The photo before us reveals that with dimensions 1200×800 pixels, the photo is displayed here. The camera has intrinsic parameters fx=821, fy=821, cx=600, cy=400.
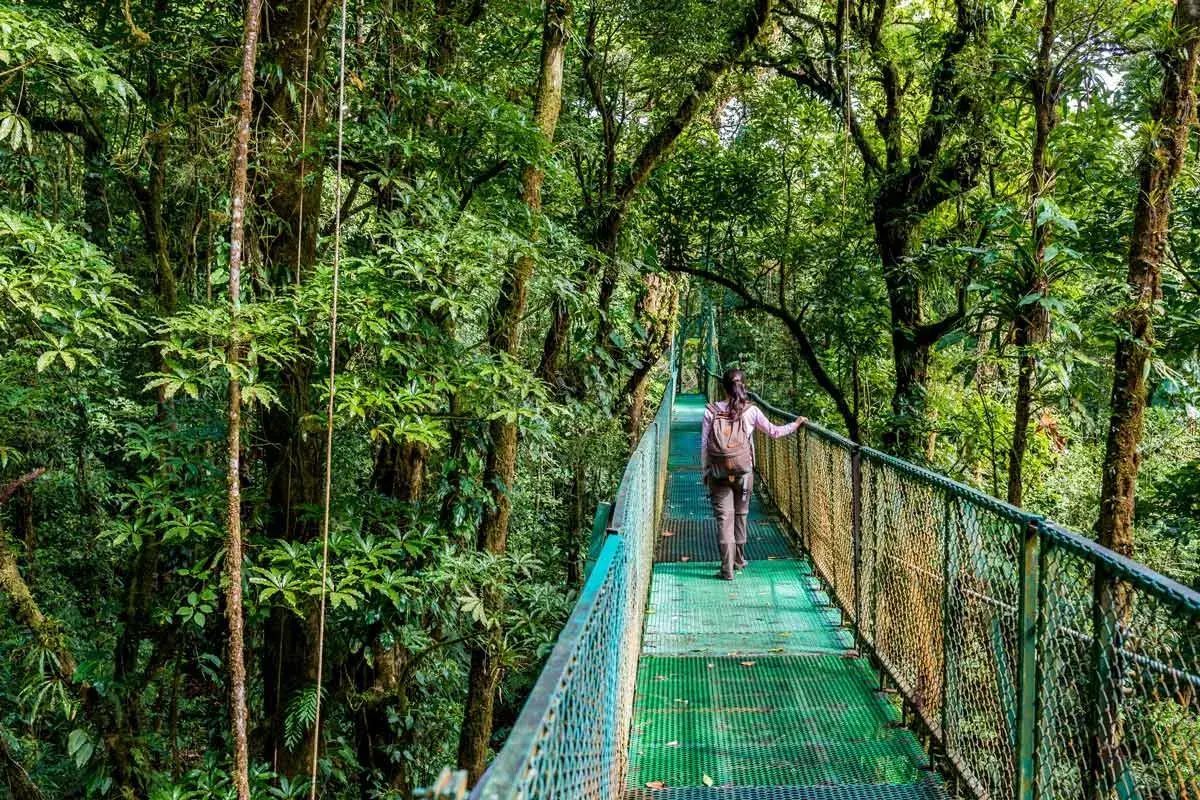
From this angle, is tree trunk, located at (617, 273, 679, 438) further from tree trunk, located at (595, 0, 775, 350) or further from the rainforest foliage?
tree trunk, located at (595, 0, 775, 350)

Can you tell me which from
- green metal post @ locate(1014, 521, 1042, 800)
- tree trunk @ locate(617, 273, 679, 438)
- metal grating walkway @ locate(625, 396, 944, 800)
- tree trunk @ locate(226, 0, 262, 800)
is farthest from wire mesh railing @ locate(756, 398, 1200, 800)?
tree trunk @ locate(617, 273, 679, 438)

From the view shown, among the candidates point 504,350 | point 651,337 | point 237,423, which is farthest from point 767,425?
point 651,337

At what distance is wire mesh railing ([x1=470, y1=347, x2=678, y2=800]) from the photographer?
1.14 meters

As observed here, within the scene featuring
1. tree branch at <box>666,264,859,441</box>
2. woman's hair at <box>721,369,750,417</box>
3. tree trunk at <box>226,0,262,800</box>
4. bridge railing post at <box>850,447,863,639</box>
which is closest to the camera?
tree trunk at <box>226,0,262,800</box>

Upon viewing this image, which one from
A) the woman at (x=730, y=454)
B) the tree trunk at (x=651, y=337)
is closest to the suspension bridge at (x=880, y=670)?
the woman at (x=730, y=454)

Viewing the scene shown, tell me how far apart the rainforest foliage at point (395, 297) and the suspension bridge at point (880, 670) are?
100 centimetres

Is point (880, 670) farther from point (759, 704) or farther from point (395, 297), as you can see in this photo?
point (395, 297)

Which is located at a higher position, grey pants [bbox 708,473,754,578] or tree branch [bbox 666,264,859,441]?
tree branch [bbox 666,264,859,441]

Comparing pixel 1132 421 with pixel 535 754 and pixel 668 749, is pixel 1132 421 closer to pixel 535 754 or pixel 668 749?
pixel 668 749

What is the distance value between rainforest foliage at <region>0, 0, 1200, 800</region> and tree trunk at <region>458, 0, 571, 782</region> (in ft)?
0.07

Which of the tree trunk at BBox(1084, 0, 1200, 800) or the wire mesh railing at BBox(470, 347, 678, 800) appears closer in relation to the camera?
the wire mesh railing at BBox(470, 347, 678, 800)

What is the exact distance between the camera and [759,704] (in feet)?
12.5

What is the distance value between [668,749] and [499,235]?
2361 mm

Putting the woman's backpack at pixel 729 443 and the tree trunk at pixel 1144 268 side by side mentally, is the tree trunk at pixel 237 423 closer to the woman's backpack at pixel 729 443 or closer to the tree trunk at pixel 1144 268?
the woman's backpack at pixel 729 443
